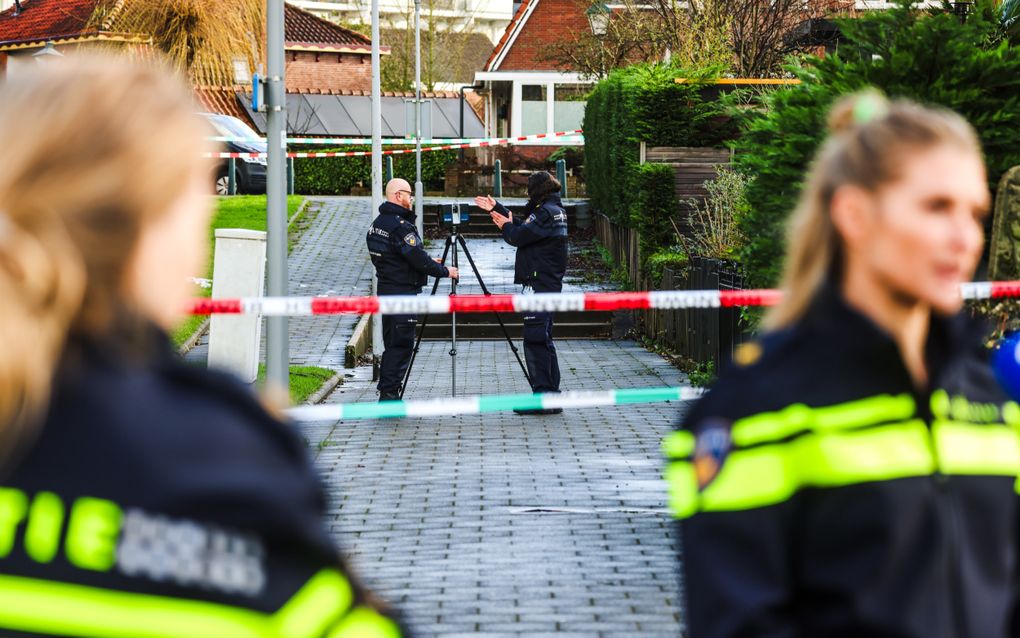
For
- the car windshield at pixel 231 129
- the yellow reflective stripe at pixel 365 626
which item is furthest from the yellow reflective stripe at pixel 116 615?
the car windshield at pixel 231 129

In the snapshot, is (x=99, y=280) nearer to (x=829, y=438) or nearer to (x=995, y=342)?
(x=829, y=438)

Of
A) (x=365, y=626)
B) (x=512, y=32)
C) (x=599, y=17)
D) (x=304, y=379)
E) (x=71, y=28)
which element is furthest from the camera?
(x=512, y=32)

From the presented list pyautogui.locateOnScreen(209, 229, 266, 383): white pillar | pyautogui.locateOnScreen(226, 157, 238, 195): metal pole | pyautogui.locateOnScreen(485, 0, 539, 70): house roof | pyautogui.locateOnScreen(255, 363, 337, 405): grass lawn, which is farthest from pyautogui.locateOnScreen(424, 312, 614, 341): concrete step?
pyautogui.locateOnScreen(485, 0, 539, 70): house roof

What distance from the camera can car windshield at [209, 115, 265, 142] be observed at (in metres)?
29.1

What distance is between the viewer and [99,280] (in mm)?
1483

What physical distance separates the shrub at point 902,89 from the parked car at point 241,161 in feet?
74.7

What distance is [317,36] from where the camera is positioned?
4962 cm

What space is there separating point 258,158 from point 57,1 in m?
22.5

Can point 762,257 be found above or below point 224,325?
above

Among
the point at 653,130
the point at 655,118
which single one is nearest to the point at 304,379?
the point at 653,130

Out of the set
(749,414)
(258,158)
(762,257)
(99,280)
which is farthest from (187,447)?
(258,158)

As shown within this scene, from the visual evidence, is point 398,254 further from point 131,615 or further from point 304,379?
point 131,615

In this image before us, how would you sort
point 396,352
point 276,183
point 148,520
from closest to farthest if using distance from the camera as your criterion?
1. point 148,520
2. point 276,183
3. point 396,352

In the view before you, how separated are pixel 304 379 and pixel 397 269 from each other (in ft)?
7.25
